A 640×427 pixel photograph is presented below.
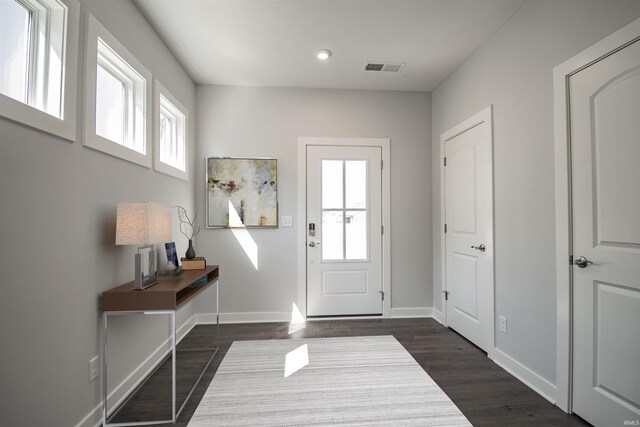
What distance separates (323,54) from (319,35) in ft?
0.88

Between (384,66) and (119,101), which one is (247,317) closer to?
(119,101)

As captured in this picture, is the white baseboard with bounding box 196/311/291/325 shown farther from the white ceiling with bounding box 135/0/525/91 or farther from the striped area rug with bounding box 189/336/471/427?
the white ceiling with bounding box 135/0/525/91


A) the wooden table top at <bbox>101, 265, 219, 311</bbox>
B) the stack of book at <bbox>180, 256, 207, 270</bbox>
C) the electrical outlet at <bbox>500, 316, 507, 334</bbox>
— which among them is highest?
the stack of book at <bbox>180, 256, 207, 270</bbox>

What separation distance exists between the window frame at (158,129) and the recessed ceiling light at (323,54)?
1.38 m

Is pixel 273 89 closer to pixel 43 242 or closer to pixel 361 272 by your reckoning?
pixel 361 272

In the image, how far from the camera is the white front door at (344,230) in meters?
3.39

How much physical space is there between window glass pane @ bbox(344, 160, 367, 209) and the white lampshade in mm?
2086

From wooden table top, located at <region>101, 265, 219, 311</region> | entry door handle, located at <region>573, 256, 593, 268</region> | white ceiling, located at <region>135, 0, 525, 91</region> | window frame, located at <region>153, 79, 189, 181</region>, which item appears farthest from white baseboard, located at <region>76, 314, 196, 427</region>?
entry door handle, located at <region>573, 256, 593, 268</region>

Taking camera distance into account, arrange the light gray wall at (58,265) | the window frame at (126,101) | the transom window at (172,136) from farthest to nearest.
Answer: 1. the transom window at (172,136)
2. the window frame at (126,101)
3. the light gray wall at (58,265)

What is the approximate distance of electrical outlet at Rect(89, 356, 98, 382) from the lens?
1592 mm

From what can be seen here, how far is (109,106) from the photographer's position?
1.94m

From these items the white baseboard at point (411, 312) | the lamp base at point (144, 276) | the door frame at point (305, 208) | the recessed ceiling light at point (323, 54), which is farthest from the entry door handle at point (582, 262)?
the lamp base at point (144, 276)

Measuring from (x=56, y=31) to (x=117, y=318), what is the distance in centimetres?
159

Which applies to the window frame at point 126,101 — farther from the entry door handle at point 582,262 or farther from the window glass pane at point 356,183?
the entry door handle at point 582,262
